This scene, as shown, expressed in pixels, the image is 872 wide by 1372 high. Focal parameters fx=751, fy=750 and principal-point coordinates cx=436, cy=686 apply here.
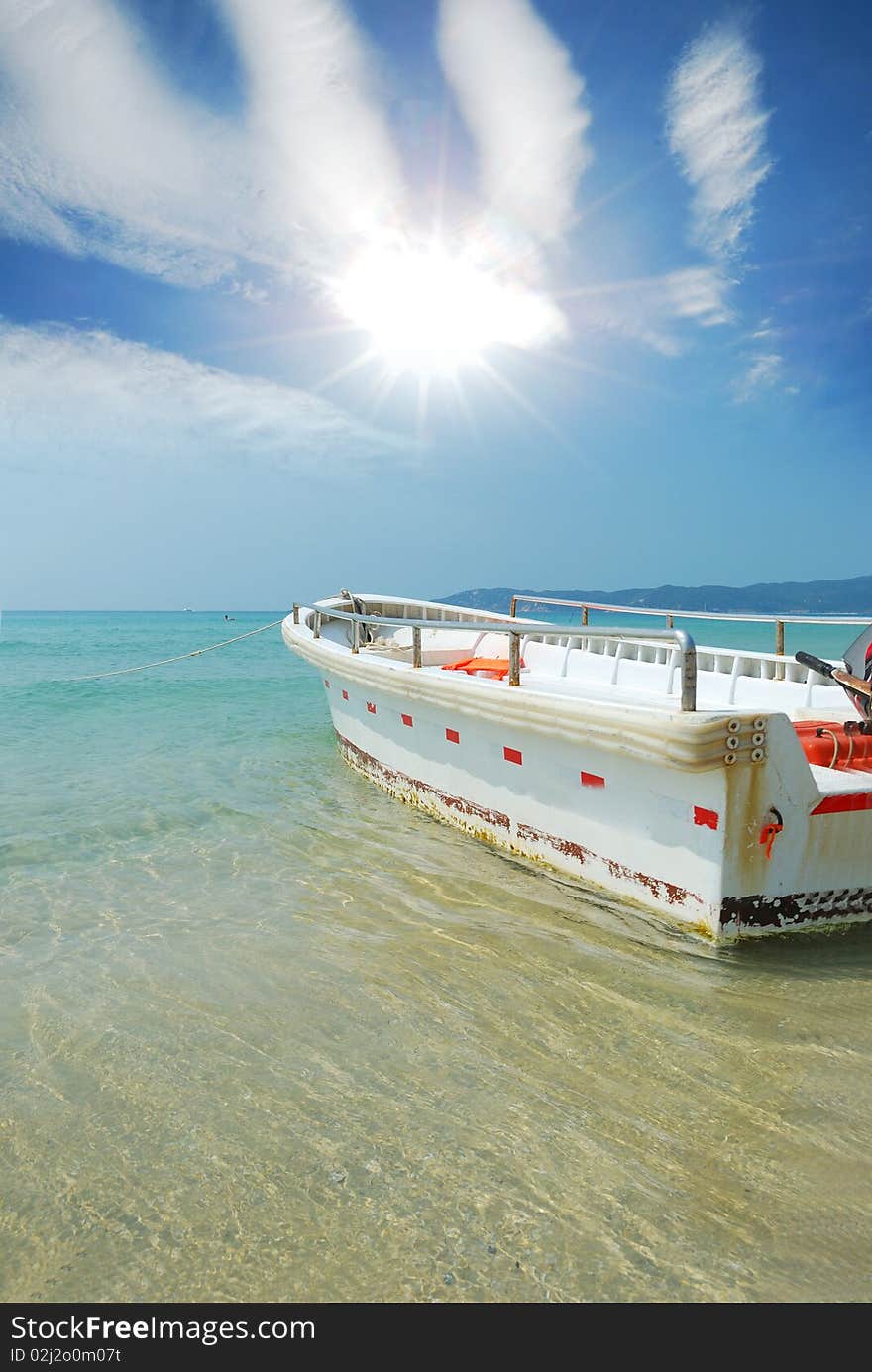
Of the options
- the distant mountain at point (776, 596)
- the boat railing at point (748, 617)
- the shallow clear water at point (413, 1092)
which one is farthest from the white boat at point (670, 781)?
the distant mountain at point (776, 596)

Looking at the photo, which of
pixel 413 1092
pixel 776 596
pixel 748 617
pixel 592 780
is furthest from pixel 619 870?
pixel 776 596

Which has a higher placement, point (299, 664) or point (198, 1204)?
point (198, 1204)

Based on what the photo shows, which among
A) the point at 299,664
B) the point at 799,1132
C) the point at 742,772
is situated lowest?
the point at 299,664

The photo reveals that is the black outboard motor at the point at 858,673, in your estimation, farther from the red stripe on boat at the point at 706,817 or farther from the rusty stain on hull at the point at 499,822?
the rusty stain on hull at the point at 499,822

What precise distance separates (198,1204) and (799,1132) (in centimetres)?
210

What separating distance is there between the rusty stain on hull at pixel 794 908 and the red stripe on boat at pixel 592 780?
1013mm

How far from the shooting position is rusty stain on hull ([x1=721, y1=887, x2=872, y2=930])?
4.14 metres

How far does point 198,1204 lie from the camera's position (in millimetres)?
2412

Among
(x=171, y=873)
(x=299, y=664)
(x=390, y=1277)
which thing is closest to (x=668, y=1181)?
(x=390, y=1277)

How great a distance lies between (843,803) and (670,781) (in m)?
A: 0.94

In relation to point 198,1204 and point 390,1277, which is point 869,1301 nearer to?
point 390,1277

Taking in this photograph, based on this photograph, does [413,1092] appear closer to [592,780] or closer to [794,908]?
[592,780]

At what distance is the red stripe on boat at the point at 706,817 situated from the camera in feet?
13.2

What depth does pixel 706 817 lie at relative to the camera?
407cm
